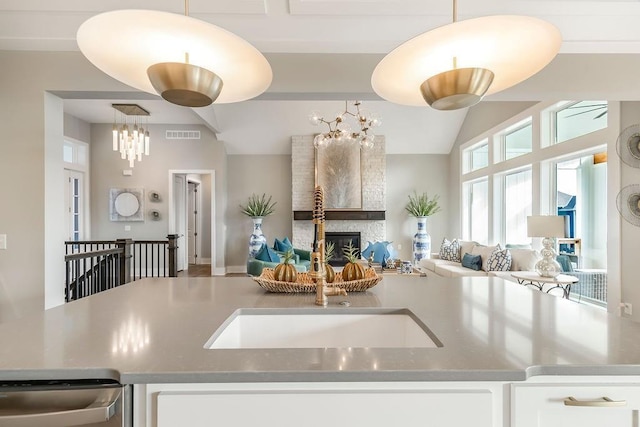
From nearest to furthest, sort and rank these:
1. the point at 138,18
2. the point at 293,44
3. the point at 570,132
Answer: the point at 138,18 → the point at 293,44 → the point at 570,132

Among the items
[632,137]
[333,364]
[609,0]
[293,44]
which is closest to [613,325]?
[333,364]

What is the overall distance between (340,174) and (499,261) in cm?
375

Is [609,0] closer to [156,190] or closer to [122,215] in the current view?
[156,190]

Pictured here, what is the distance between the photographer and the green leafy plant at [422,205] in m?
7.34

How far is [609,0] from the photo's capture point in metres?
2.15

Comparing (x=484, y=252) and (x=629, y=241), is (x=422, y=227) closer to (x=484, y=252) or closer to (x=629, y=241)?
(x=484, y=252)

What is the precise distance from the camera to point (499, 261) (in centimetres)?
459

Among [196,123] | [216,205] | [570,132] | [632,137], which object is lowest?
[216,205]

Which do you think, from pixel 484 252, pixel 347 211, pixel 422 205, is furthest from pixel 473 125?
pixel 347 211

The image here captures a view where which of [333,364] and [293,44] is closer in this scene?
[333,364]

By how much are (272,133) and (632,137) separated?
5.82 meters

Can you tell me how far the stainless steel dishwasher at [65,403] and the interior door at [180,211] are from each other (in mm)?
6607

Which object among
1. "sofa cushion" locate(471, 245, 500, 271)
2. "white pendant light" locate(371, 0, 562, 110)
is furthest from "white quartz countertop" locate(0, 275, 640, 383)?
"sofa cushion" locate(471, 245, 500, 271)

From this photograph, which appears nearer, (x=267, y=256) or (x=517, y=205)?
(x=267, y=256)
